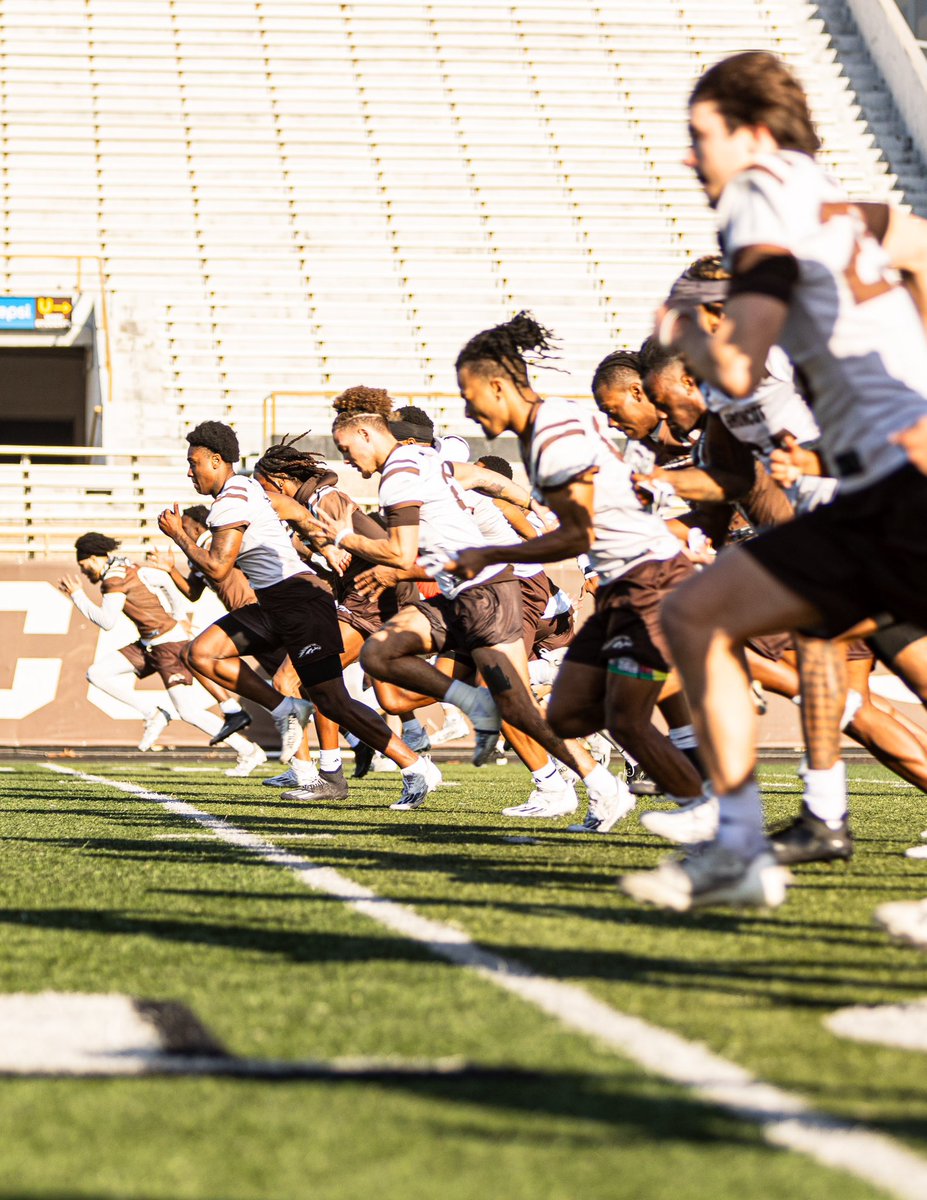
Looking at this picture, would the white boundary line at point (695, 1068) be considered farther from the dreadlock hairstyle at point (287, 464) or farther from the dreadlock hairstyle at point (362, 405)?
the dreadlock hairstyle at point (287, 464)

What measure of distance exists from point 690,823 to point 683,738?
3.88 feet

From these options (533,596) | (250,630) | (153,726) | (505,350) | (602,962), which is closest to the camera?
(602,962)

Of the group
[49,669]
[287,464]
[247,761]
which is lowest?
[247,761]

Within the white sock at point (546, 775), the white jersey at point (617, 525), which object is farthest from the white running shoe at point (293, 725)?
the white jersey at point (617, 525)

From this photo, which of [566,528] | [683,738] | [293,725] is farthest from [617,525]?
[293,725]

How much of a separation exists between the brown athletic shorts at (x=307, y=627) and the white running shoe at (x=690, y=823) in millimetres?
3988

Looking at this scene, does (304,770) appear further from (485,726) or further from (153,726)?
(153,726)

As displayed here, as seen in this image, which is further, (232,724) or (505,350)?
(232,724)

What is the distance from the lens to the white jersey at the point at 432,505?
7.73 metres

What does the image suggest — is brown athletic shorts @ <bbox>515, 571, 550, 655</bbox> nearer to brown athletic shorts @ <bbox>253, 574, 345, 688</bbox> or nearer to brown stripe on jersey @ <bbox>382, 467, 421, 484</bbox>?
brown athletic shorts @ <bbox>253, 574, 345, 688</bbox>

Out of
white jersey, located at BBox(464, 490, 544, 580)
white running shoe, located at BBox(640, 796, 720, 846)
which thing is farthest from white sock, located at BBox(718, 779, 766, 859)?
white jersey, located at BBox(464, 490, 544, 580)

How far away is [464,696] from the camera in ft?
24.4

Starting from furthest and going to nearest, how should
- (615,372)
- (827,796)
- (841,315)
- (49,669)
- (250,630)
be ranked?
(49,669)
(250,630)
(615,372)
(827,796)
(841,315)

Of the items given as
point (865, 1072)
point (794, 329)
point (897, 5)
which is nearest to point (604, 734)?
point (794, 329)
